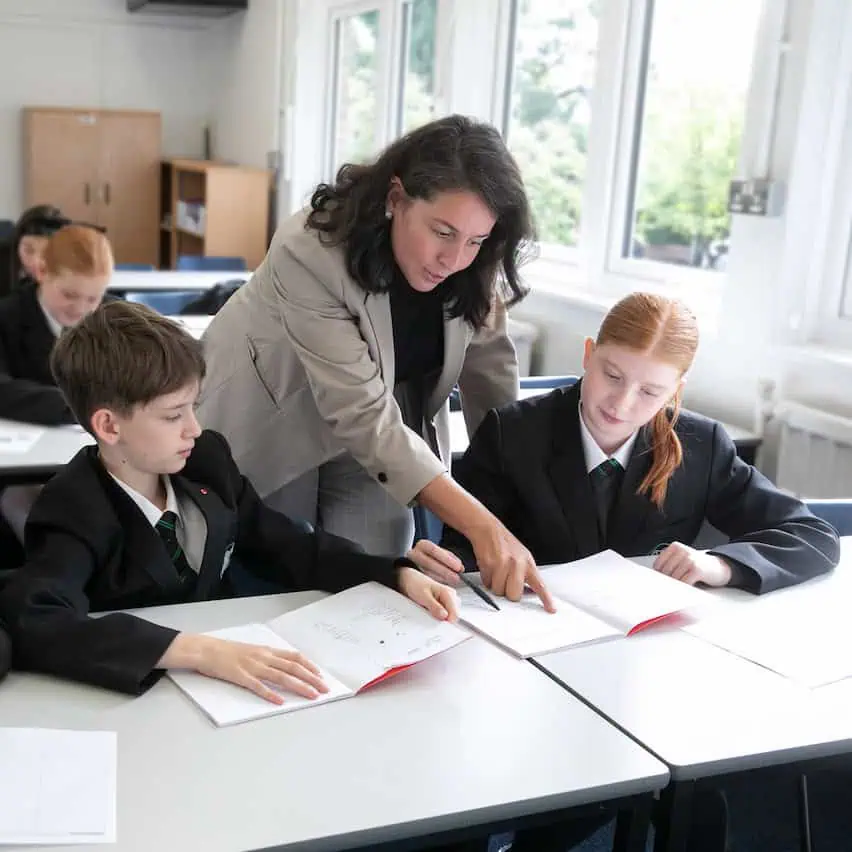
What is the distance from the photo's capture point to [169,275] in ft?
18.1

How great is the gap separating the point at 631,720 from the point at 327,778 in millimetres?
385

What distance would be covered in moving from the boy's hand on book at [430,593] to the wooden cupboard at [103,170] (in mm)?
6590

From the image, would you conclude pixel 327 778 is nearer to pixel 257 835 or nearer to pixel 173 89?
pixel 257 835

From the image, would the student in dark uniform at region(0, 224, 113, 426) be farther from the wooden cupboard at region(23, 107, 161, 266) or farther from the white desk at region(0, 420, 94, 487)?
the wooden cupboard at region(23, 107, 161, 266)

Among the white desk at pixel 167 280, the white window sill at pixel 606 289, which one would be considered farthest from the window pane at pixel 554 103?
the white desk at pixel 167 280

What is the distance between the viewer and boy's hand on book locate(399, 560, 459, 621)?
5.01 ft

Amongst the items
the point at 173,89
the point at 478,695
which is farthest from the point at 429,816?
the point at 173,89

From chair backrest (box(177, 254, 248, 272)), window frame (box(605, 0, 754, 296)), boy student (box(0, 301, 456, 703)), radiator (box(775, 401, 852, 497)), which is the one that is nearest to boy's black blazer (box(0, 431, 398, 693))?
boy student (box(0, 301, 456, 703))

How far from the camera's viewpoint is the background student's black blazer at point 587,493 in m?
1.93

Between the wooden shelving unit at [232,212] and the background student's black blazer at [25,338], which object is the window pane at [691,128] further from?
the wooden shelving unit at [232,212]

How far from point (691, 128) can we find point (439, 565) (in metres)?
2.53

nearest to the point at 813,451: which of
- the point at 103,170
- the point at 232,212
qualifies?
the point at 232,212

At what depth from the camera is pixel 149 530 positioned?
5.08 ft

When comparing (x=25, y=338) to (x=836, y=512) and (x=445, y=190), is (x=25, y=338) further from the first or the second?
(x=836, y=512)
